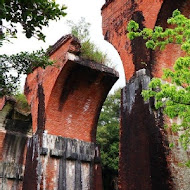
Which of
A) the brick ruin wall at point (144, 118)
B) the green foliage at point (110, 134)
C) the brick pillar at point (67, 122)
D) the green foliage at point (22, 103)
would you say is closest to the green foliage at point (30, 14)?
the brick ruin wall at point (144, 118)

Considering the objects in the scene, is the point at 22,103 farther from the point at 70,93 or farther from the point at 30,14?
the point at 30,14

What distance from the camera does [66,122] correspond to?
910 cm

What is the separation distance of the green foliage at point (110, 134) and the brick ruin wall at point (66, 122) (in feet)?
17.9

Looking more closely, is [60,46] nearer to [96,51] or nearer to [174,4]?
[96,51]

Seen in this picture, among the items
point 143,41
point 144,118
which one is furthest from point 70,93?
point 144,118

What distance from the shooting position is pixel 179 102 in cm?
394

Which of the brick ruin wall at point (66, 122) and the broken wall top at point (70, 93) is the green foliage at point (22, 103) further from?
the broken wall top at point (70, 93)

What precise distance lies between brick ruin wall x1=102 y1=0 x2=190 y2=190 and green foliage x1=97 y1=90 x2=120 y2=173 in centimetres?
844

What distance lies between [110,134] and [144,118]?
10.3 m

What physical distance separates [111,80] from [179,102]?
541 cm

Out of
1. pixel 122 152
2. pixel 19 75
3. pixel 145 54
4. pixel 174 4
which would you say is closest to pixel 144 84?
pixel 145 54

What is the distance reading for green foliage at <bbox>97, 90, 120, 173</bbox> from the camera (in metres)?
14.5

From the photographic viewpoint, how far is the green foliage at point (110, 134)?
47.5 feet

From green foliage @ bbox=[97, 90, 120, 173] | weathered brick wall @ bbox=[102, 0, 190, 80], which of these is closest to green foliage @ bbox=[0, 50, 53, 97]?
weathered brick wall @ bbox=[102, 0, 190, 80]
